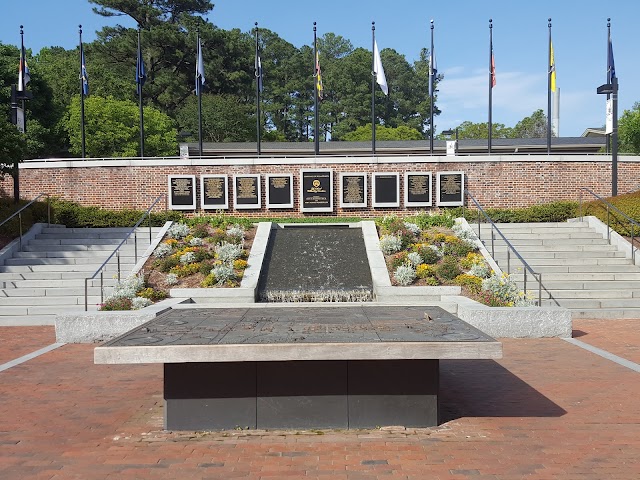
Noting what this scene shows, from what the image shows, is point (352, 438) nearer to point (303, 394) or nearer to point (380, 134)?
point (303, 394)

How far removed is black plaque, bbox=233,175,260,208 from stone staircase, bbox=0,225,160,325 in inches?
123

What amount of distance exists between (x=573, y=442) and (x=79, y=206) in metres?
18.0

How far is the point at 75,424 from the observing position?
6148 millimetres

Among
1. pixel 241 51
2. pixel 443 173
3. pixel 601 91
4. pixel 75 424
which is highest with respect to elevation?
pixel 241 51

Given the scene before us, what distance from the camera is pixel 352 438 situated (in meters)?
5.66

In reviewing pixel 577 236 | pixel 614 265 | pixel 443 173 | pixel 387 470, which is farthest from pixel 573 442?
pixel 443 173

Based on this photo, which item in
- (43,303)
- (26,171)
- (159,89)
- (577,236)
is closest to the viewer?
(43,303)

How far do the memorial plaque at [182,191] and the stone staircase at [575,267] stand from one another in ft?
29.9

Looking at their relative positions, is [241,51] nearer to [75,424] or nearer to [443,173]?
[443,173]

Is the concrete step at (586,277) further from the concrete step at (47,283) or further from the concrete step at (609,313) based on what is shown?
the concrete step at (47,283)

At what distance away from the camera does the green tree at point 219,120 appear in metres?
40.6

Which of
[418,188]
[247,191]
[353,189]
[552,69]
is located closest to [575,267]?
[418,188]

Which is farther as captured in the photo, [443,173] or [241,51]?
[241,51]

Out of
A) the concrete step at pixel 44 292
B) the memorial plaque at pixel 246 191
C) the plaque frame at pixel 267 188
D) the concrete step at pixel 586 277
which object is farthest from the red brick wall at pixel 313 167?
the concrete step at pixel 44 292
